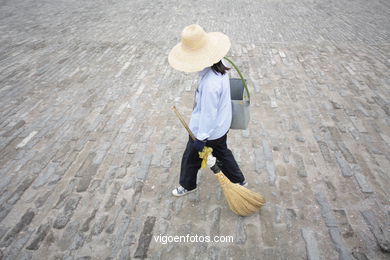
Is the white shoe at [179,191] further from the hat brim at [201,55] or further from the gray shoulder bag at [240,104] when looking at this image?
the hat brim at [201,55]

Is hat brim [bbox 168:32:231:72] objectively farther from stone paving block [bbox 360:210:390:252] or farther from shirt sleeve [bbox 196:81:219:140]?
stone paving block [bbox 360:210:390:252]

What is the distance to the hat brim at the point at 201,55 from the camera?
7.98 ft

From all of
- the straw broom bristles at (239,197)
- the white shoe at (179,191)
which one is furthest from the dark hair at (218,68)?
the white shoe at (179,191)

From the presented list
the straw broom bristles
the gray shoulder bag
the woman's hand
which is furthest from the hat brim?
the straw broom bristles

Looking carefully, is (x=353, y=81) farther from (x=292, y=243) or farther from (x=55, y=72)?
(x=55, y=72)

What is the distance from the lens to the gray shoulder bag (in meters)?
2.84

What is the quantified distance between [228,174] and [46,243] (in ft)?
7.18

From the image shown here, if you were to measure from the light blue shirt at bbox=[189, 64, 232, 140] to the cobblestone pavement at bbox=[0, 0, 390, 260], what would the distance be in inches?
43.1

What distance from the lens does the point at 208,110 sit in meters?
2.52

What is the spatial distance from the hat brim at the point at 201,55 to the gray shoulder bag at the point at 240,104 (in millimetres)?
436

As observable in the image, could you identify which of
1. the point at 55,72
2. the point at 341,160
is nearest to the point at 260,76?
the point at 341,160

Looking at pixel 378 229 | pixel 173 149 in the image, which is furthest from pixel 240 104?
pixel 378 229

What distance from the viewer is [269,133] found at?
4.34 metres

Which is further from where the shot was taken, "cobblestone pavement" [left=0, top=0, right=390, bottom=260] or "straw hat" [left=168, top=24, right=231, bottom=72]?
"cobblestone pavement" [left=0, top=0, right=390, bottom=260]
